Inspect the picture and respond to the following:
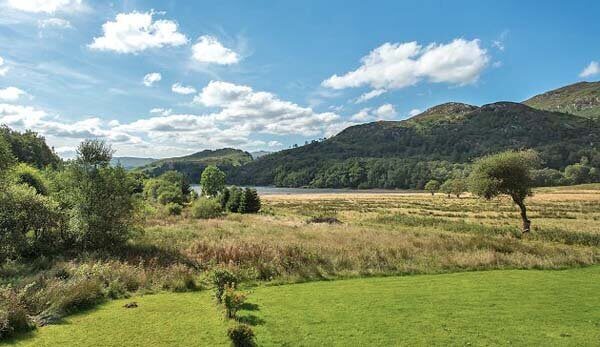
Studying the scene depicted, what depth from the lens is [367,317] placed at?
12.6 m

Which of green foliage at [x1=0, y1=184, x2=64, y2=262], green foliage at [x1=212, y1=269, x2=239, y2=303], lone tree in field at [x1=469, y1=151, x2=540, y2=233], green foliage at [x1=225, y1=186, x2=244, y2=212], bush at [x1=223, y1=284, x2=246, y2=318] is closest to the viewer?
bush at [x1=223, y1=284, x2=246, y2=318]

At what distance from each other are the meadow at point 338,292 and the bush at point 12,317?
43 centimetres

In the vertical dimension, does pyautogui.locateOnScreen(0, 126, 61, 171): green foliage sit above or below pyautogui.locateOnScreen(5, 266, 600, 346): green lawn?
above

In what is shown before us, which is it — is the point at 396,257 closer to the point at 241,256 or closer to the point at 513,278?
the point at 513,278

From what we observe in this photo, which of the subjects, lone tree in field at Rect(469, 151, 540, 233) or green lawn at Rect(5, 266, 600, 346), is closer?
green lawn at Rect(5, 266, 600, 346)

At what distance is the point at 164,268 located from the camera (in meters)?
18.5

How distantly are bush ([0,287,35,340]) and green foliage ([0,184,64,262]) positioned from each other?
979cm

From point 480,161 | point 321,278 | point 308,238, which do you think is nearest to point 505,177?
point 480,161

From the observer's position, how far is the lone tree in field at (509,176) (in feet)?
133

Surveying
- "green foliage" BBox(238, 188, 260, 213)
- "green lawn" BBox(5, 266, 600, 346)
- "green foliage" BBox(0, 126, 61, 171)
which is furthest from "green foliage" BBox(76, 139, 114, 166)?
"green foliage" BBox(0, 126, 61, 171)

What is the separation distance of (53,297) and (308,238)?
18.3 meters

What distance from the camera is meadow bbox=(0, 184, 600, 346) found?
11102 mm

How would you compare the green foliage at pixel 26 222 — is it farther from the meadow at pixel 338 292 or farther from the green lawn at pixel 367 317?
the green lawn at pixel 367 317

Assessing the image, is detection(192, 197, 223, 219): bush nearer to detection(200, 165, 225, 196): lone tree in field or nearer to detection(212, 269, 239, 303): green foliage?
detection(212, 269, 239, 303): green foliage
